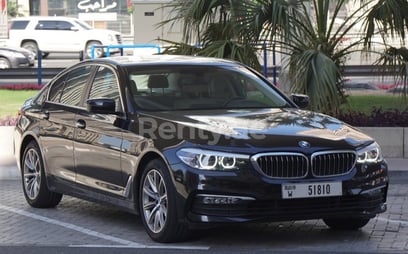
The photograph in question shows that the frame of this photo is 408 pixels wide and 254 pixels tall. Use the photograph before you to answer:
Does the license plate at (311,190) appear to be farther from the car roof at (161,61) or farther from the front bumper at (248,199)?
the car roof at (161,61)

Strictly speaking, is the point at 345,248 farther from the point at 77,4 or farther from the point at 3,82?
the point at 77,4

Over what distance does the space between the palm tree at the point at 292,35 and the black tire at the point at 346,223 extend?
3.74m

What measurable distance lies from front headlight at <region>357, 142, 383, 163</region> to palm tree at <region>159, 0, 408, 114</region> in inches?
161

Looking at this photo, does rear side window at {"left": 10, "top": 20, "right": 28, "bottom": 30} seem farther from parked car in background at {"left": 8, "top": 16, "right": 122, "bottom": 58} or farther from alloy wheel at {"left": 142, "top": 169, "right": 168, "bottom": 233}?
alloy wheel at {"left": 142, "top": 169, "right": 168, "bottom": 233}

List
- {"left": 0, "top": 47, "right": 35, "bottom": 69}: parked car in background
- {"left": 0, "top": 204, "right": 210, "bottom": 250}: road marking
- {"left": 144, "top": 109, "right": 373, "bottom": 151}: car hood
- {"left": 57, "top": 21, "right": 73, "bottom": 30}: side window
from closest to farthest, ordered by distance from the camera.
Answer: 1. {"left": 144, "top": 109, "right": 373, "bottom": 151}: car hood
2. {"left": 0, "top": 204, "right": 210, "bottom": 250}: road marking
3. {"left": 0, "top": 47, "right": 35, "bottom": 69}: parked car in background
4. {"left": 57, "top": 21, "right": 73, "bottom": 30}: side window

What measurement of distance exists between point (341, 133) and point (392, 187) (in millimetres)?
3446

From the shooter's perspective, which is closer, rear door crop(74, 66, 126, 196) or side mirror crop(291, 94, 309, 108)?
rear door crop(74, 66, 126, 196)

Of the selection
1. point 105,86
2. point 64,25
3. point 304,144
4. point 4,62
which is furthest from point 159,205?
point 64,25

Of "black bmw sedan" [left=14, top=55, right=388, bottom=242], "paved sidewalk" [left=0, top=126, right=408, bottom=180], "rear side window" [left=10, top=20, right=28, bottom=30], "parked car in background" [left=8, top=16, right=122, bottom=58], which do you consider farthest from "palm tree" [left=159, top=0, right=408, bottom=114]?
"rear side window" [left=10, top=20, right=28, bottom=30]

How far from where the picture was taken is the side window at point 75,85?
29.0 ft

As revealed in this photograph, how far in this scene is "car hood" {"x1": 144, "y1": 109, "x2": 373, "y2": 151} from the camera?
7.02 meters

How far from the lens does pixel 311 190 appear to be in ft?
22.8

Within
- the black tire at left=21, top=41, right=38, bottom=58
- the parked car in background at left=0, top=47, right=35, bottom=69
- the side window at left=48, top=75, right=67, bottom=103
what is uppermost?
the side window at left=48, top=75, right=67, bottom=103

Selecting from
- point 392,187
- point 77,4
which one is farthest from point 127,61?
point 77,4
